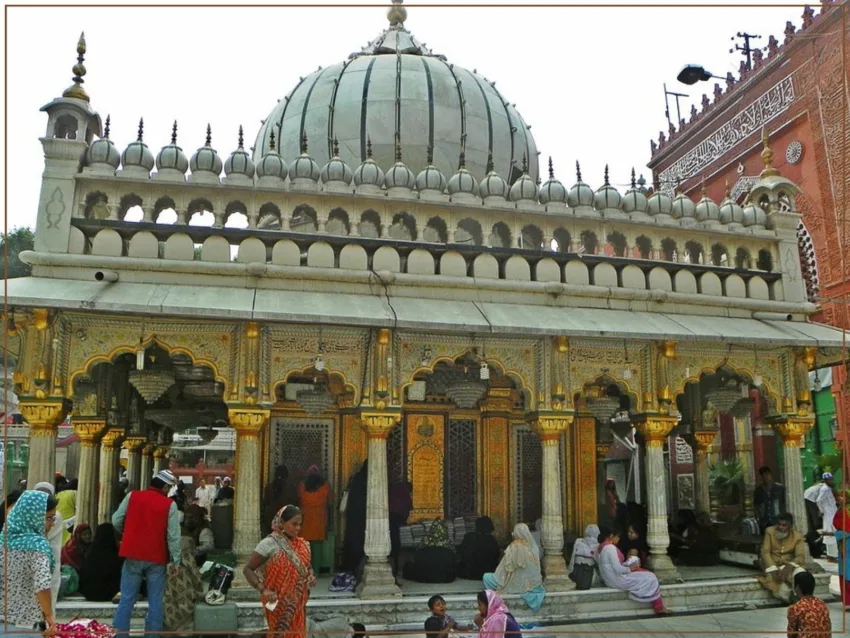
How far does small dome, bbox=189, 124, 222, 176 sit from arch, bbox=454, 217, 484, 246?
2.97 meters

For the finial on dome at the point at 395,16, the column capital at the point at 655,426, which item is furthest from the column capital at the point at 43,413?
Answer: the finial on dome at the point at 395,16

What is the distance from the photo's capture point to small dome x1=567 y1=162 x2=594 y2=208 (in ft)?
31.8

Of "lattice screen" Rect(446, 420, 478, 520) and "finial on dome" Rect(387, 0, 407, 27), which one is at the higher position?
"finial on dome" Rect(387, 0, 407, 27)

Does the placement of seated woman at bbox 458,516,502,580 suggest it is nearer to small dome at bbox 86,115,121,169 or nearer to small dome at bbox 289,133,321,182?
small dome at bbox 289,133,321,182

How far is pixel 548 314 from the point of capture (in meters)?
8.95

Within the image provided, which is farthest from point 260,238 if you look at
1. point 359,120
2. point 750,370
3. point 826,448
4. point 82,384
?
point 826,448

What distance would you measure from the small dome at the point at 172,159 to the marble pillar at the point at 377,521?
3.52 m

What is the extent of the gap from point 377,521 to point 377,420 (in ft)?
3.62

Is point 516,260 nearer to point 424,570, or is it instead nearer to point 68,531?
point 424,570

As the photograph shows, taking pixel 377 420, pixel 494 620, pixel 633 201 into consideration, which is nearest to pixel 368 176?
pixel 377 420

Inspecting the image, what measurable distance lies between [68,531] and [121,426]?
1738 millimetres

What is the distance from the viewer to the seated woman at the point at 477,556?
9.38 m

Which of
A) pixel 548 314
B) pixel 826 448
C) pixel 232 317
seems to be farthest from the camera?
pixel 826 448

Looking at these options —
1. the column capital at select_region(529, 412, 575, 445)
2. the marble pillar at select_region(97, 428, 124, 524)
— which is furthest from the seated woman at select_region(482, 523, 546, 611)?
the marble pillar at select_region(97, 428, 124, 524)
